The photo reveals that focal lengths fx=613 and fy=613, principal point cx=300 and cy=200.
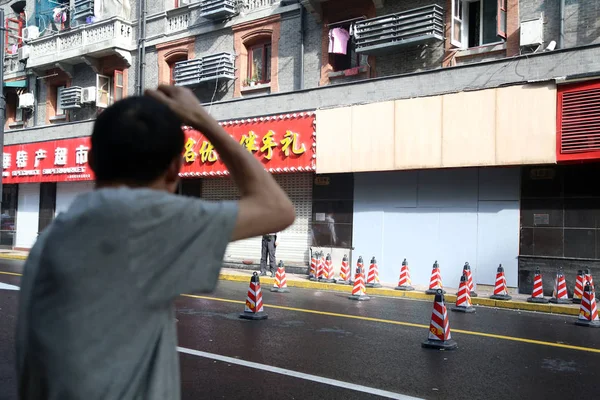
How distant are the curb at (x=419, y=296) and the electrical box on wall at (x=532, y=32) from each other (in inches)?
251

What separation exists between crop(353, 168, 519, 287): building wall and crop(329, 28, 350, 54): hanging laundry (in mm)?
3941

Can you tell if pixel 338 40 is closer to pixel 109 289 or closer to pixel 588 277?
pixel 588 277

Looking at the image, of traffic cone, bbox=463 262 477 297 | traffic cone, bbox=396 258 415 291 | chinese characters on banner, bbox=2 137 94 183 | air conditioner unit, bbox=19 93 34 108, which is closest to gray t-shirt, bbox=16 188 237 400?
traffic cone, bbox=463 262 477 297

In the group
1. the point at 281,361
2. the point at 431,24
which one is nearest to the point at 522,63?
the point at 431,24

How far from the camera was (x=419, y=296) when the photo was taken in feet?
49.4

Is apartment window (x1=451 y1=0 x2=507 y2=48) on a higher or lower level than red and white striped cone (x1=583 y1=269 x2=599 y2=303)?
higher

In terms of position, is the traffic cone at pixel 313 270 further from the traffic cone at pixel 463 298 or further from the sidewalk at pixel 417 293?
the traffic cone at pixel 463 298

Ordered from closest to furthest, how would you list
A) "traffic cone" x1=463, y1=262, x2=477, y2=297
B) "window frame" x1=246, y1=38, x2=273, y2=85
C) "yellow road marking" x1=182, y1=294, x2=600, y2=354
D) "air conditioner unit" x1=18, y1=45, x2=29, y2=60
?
1. "yellow road marking" x1=182, y1=294, x2=600, y2=354
2. "traffic cone" x1=463, y1=262, x2=477, y2=297
3. "window frame" x1=246, y1=38, x2=273, y2=85
4. "air conditioner unit" x1=18, y1=45, x2=29, y2=60

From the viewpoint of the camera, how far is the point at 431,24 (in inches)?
656

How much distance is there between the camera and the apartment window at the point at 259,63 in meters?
21.5

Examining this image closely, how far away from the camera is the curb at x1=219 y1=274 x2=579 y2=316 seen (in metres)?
13.1

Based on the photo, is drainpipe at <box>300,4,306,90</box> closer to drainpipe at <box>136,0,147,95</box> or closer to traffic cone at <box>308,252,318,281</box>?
traffic cone at <box>308,252,318,281</box>

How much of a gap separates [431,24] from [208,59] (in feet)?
28.3

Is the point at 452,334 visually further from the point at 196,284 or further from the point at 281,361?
the point at 196,284
